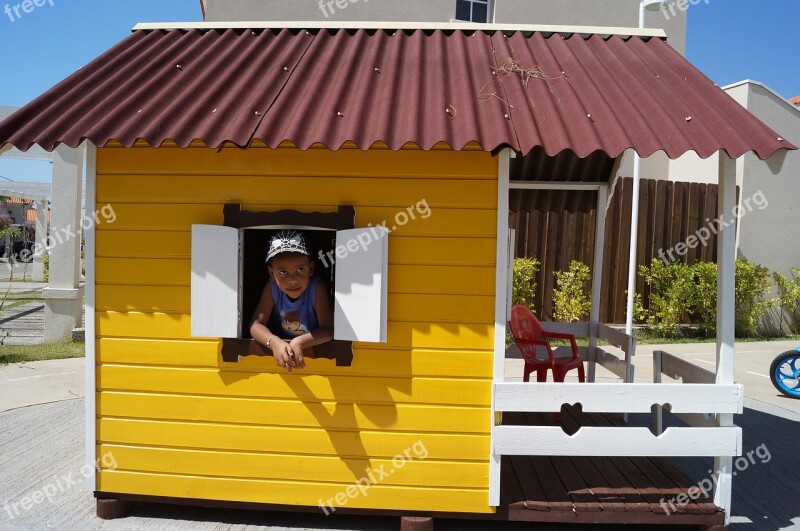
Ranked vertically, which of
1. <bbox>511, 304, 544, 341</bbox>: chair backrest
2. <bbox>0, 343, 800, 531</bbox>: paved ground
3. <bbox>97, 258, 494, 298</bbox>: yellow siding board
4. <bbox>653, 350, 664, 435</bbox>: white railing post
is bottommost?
<bbox>0, 343, 800, 531</bbox>: paved ground

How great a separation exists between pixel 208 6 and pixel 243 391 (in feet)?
29.1

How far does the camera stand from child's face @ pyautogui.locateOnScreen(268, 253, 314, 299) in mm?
3639

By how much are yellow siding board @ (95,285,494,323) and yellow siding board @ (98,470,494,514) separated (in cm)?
108

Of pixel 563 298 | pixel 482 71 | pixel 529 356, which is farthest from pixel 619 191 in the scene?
pixel 482 71

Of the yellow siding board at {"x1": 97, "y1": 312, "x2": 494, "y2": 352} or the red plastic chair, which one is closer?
the yellow siding board at {"x1": 97, "y1": 312, "x2": 494, "y2": 352}

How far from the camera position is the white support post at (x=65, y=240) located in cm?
905

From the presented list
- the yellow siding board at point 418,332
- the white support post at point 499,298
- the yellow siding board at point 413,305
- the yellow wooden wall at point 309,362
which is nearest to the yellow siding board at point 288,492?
the yellow wooden wall at point 309,362

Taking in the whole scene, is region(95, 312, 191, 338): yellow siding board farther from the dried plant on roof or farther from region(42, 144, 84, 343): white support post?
region(42, 144, 84, 343): white support post

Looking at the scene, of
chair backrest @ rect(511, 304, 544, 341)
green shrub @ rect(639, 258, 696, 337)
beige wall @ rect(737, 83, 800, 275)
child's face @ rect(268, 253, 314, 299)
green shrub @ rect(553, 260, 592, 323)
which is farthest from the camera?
beige wall @ rect(737, 83, 800, 275)

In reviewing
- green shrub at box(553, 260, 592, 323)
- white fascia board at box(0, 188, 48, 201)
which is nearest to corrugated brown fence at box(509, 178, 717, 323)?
green shrub at box(553, 260, 592, 323)

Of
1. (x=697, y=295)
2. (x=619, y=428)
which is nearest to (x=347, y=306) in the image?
(x=619, y=428)

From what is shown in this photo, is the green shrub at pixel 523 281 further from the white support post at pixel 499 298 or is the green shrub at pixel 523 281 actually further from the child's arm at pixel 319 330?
the child's arm at pixel 319 330

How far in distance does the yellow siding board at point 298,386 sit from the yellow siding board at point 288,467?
0.37 m

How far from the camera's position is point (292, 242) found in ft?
11.6
